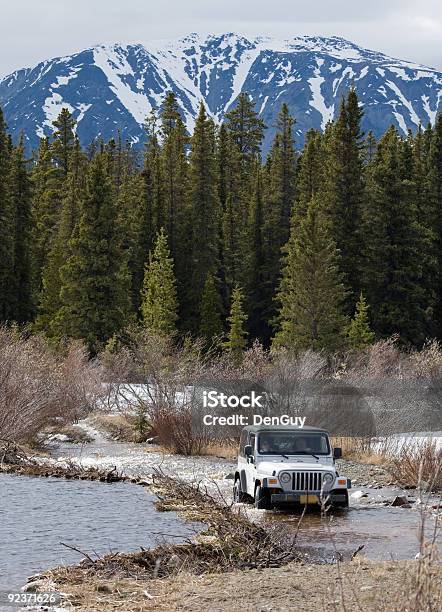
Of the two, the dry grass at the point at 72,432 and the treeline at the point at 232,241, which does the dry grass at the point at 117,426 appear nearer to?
the dry grass at the point at 72,432

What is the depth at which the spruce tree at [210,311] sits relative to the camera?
6950 cm

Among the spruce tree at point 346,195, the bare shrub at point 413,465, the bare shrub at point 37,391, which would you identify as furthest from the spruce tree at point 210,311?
the bare shrub at point 413,465

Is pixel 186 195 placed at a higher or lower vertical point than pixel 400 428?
higher

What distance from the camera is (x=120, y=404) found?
37.2 metres

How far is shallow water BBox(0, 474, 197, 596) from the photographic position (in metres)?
13.5

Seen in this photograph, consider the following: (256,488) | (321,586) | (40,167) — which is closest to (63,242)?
(40,167)

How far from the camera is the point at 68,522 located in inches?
654

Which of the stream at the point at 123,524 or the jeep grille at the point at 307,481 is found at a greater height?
the jeep grille at the point at 307,481

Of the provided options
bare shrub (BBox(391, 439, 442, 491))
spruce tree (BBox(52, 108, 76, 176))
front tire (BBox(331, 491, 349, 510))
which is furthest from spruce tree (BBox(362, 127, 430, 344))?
front tire (BBox(331, 491, 349, 510))

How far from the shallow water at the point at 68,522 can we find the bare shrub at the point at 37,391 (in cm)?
550

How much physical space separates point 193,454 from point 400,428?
649cm

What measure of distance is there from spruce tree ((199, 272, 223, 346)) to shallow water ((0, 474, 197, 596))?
1869 inches

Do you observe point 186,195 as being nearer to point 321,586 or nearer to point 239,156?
point 239,156

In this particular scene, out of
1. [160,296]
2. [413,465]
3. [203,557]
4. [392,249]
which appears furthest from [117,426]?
[392,249]
